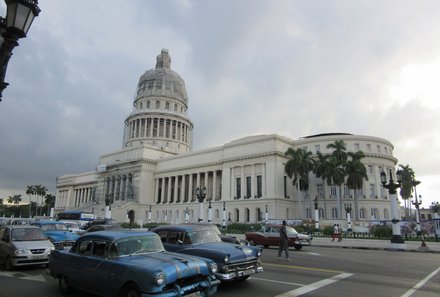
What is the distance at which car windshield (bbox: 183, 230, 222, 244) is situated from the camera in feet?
34.7

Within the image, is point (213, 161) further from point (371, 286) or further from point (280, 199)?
point (371, 286)

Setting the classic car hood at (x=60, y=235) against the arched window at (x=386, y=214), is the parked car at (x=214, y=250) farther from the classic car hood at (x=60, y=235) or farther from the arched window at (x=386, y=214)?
the arched window at (x=386, y=214)

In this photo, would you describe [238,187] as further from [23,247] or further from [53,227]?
[23,247]

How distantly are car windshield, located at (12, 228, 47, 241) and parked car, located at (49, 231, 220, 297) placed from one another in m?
5.26

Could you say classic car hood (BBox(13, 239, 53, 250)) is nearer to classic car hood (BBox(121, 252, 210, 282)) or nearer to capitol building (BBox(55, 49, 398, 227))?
classic car hood (BBox(121, 252, 210, 282))

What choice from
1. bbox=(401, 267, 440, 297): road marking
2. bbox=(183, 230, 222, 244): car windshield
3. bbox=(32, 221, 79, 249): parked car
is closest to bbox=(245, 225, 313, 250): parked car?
bbox=(401, 267, 440, 297): road marking

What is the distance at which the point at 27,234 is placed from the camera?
13609mm

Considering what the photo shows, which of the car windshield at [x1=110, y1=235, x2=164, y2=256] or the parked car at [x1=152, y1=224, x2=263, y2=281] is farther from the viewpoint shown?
the parked car at [x1=152, y1=224, x2=263, y2=281]

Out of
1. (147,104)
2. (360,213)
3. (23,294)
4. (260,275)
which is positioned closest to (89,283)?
(23,294)

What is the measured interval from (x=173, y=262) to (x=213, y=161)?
68.9 metres

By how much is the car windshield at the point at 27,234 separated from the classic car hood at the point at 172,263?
8.20 meters

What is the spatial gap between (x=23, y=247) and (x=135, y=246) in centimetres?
713

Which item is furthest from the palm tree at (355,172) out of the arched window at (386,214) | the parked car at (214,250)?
the parked car at (214,250)

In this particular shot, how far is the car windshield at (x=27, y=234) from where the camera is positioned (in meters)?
13.3
